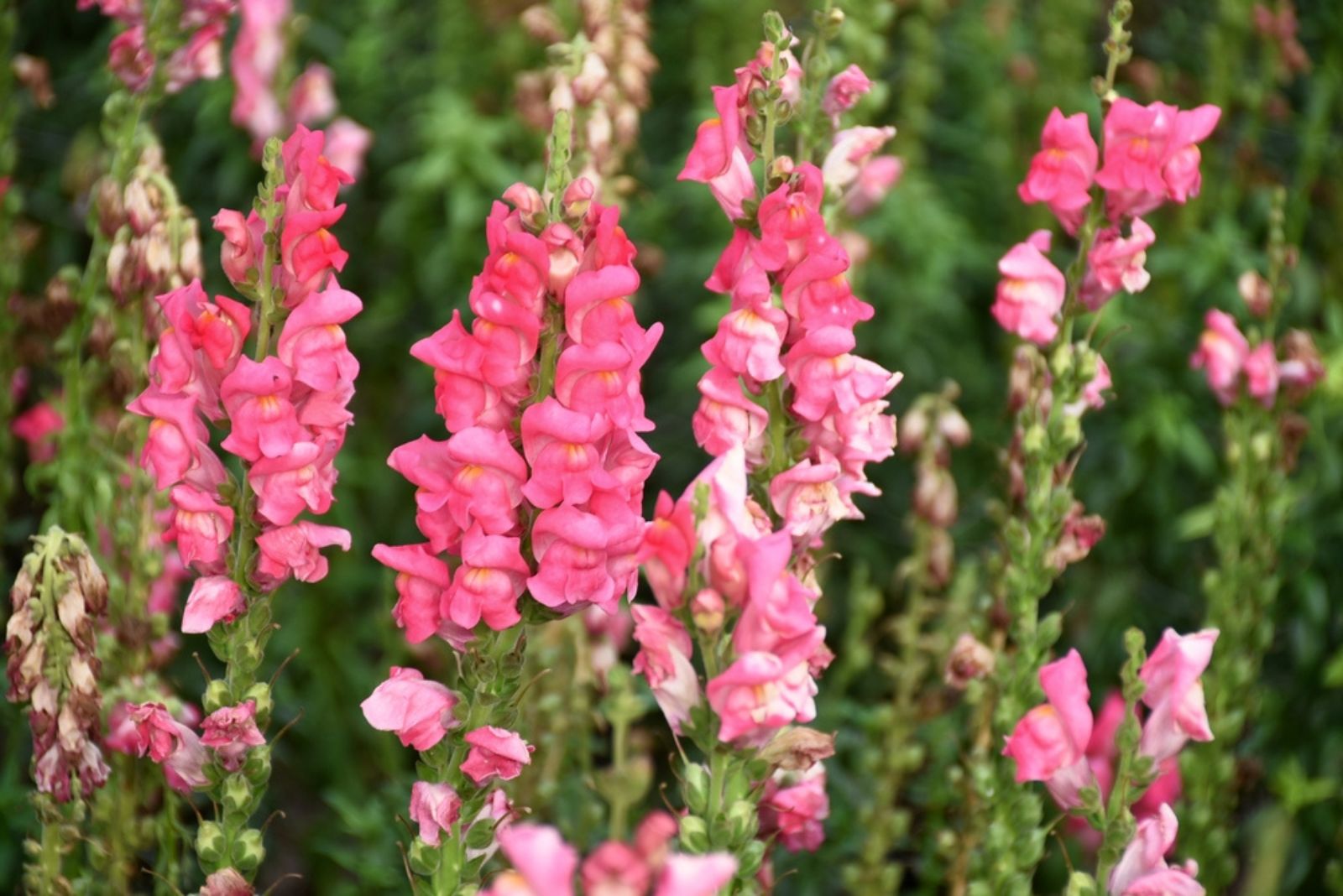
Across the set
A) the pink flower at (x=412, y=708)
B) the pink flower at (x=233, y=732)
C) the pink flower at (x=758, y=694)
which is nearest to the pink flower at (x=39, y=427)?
the pink flower at (x=233, y=732)

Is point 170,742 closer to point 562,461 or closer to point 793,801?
point 562,461

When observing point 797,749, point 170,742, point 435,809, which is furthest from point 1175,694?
point 170,742

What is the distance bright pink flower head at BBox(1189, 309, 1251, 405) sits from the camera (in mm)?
2525

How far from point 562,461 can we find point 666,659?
0.70 feet

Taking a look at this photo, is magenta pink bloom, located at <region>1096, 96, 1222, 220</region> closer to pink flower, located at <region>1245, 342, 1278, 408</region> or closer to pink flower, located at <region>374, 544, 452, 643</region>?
pink flower, located at <region>1245, 342, 1278, 408</region>

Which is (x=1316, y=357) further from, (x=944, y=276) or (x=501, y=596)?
(x=501, y=596)

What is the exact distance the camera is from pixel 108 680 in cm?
220

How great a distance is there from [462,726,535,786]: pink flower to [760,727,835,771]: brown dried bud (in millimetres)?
244

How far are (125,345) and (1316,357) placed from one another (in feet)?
6.17

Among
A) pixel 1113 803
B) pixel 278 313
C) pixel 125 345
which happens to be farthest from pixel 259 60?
pixel 1113 803

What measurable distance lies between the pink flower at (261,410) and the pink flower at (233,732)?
10.8 inches

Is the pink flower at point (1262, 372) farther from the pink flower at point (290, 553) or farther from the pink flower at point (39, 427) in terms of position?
the pink flower at point (39, 427)

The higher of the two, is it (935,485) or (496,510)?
(496,510)

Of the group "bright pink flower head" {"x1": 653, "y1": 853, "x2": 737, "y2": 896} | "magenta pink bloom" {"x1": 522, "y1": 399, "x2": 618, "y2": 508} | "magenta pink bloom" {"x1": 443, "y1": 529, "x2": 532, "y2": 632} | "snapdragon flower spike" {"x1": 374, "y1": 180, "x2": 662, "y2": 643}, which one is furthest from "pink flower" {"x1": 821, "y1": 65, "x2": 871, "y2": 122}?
"bright pink flower head" {"x1": 653, "y1": 853, "x2": 737, "y2": 896}
